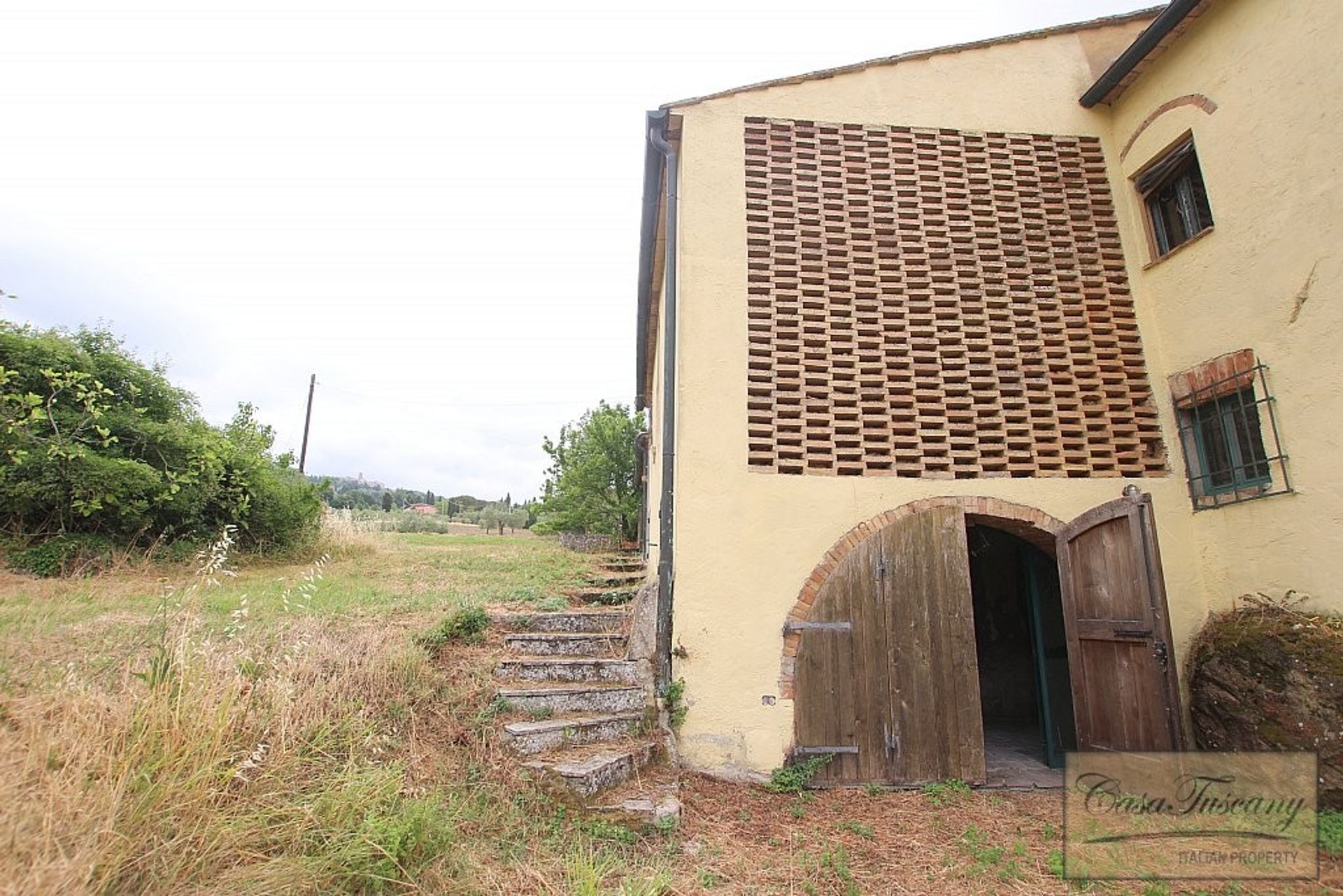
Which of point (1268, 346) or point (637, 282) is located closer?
point (1268, 346)

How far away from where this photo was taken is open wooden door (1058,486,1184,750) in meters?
4.56

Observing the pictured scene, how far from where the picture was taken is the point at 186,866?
2.44m

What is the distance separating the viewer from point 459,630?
217 inches

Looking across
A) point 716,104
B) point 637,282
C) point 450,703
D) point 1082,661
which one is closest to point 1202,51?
point 716,104

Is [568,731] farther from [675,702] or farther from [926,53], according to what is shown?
[926,53]

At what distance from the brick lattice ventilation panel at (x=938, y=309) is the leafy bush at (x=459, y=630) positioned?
2891mm

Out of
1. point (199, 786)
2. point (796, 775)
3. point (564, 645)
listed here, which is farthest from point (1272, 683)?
point (199, 786)

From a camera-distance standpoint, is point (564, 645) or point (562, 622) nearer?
point (564, 645)

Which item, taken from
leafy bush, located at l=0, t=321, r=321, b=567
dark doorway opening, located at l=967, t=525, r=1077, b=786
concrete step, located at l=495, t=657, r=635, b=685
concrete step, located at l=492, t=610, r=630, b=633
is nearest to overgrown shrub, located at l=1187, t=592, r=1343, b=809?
dark doorway opening, located at l=967, t=525, r=1077, b=786

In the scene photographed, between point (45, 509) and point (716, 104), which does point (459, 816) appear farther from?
point (45, 509)

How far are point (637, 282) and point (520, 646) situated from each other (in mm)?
5153

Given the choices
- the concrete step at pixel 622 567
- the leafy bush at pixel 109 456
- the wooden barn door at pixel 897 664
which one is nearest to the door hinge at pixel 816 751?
the wooden barn door at pixel 897 664

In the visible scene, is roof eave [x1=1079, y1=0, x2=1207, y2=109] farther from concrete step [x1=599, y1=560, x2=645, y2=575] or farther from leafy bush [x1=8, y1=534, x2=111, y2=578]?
leafy bush [x1=8, y1=534, x2=111, y2=578]

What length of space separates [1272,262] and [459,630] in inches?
284
